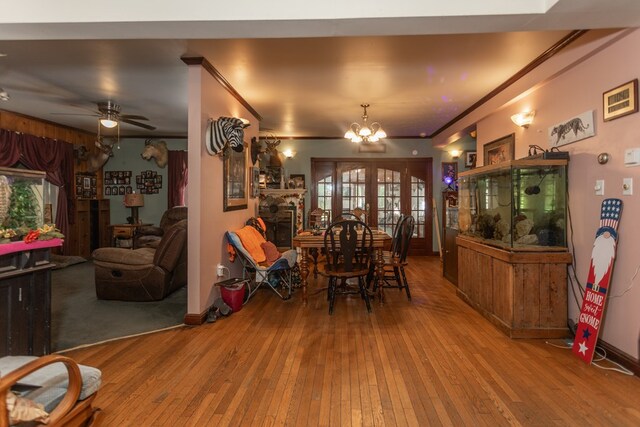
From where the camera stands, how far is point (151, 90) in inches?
183

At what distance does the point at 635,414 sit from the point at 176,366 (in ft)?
9.51

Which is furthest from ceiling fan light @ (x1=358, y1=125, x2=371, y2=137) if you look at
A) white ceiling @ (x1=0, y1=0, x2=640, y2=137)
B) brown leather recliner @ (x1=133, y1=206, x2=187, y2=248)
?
brown leather recliner @ (x1=133, y1=206, x2=187, y2=248)

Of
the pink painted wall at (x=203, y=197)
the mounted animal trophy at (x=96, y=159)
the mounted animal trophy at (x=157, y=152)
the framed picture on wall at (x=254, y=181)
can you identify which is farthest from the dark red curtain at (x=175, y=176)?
the pink painted wall at (x=203, y=197)

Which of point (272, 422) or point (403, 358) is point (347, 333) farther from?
point (272, 422)

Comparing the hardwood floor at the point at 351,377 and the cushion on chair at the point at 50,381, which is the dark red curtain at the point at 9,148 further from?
the cushion on chair at the point at 50,381

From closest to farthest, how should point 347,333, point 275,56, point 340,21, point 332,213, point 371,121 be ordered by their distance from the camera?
point 340,21 < point 347,333 < point 275,56 < point 371,121 < point 332,213

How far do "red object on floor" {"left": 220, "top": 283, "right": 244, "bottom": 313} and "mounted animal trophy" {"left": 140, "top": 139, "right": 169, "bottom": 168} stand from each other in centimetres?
467

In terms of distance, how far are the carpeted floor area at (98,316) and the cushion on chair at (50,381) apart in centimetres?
148

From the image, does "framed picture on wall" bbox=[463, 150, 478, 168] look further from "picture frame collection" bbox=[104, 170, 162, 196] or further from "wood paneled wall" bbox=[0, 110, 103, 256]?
"wood paneled wall" bbox=[0, 110, 103, 256]

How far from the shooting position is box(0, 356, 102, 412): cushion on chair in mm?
1514

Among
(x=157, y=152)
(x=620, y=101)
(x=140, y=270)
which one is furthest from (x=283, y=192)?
(x=620, y=101)

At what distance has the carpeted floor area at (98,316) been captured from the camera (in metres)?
3.18

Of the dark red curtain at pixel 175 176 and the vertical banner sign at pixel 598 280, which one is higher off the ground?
the dark red curtain at pixel 175 176

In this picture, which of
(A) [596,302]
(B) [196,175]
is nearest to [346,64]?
(B) [196,175]
